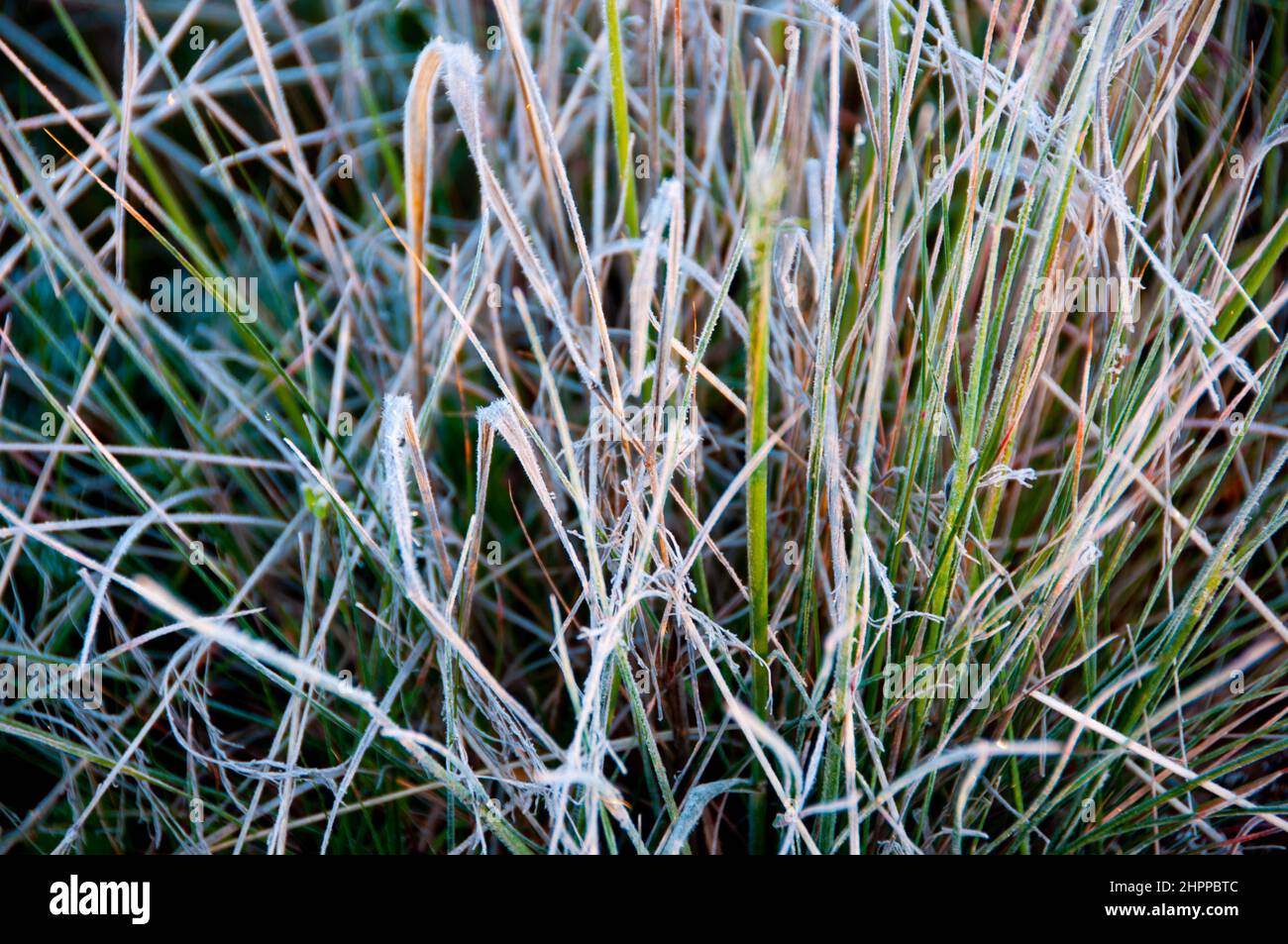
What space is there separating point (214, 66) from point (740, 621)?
803 millimetres

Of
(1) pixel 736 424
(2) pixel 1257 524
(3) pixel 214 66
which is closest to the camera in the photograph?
(2) pixel 1257 524

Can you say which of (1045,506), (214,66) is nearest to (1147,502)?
(1045,506)

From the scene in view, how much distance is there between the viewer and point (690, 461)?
23.5 inches

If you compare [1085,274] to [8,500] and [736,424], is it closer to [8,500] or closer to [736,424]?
[736,424]

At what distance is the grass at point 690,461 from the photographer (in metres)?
0.53

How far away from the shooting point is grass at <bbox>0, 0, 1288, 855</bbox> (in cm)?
53

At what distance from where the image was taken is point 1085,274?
2.10 feet
